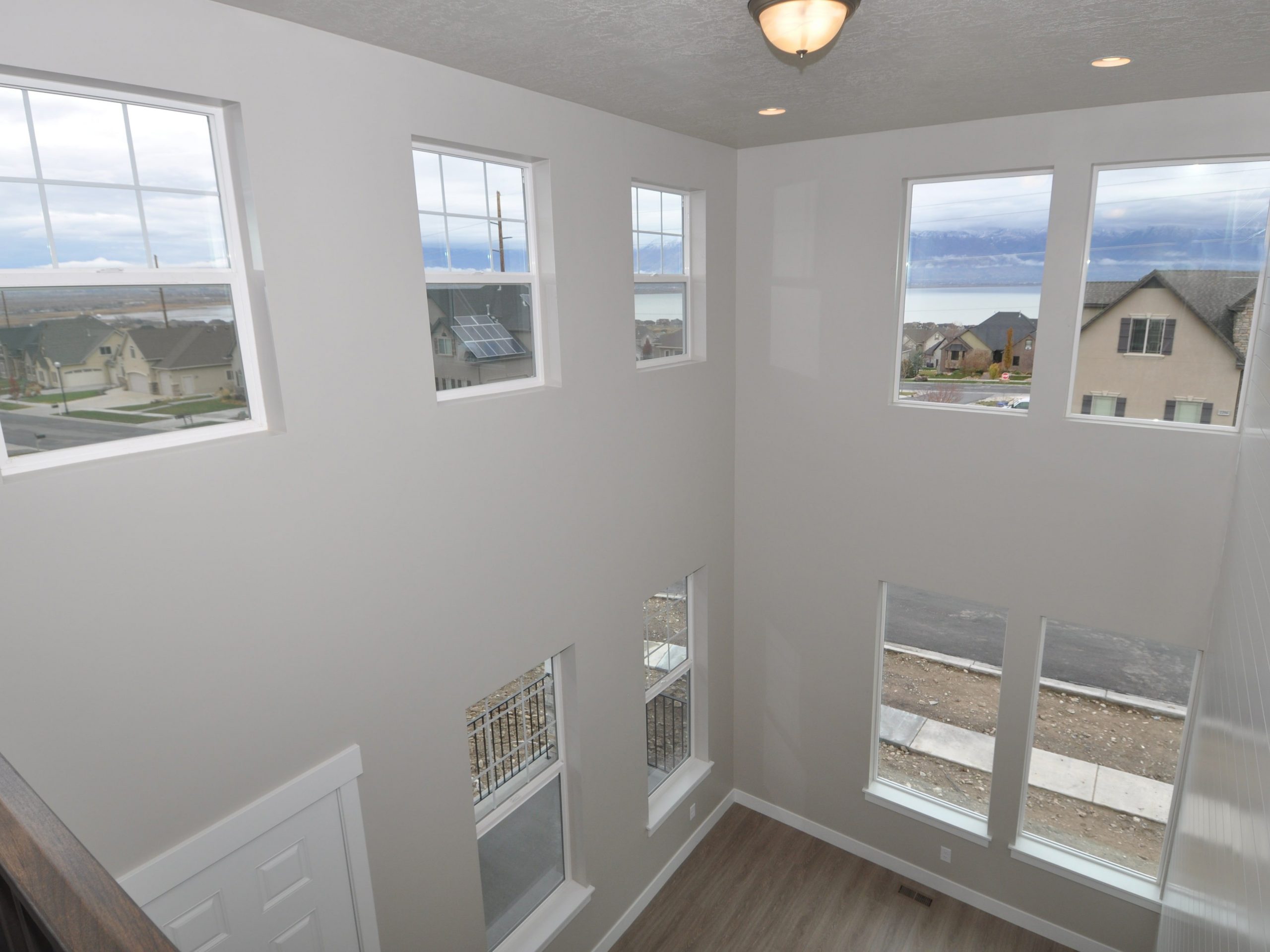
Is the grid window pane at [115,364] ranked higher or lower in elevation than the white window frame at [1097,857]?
higher

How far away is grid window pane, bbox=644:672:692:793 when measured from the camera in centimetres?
549

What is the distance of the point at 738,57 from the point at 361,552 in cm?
249

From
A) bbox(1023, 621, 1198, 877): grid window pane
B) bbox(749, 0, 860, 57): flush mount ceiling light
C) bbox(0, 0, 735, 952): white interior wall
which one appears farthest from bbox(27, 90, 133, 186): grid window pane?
bbox(1023, 621, 1198, 877): grid window pane

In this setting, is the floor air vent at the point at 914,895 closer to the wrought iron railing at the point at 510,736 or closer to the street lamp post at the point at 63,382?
the wrought iron railing at the point at 510,736

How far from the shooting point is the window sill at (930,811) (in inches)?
204

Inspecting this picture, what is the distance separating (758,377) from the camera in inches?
214

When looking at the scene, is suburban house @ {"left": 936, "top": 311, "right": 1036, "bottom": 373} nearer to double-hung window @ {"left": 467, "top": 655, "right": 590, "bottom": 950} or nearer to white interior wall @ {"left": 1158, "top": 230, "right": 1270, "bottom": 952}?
white interior wall @ {"left": 1158, "top": 230, "right": 1270, "bottom": 952}

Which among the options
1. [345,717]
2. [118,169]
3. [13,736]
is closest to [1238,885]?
[345,717]

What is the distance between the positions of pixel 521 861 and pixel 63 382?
342cm

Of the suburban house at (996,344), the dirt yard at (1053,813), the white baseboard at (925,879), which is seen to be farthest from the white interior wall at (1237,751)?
the suburban house at (996,344)

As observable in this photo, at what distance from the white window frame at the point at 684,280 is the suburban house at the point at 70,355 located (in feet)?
8.83

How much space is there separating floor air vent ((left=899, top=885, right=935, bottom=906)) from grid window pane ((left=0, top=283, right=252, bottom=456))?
5302 mm

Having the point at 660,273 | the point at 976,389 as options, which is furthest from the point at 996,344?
the point at 660,273

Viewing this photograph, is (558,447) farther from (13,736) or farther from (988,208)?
(988,208)
